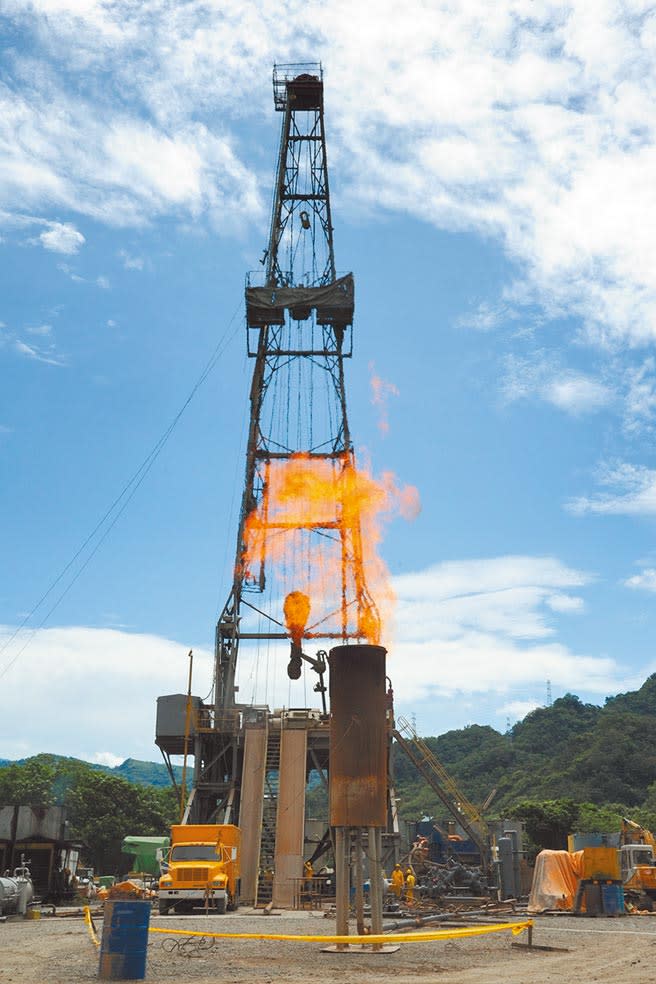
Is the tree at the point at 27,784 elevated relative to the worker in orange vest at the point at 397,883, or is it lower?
elevated

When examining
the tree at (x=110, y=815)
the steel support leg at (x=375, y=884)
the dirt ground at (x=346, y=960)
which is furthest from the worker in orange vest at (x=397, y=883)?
the tree at (x=110, y=815)

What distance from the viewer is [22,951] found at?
15953 mm

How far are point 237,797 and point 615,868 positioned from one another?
56.4 feet

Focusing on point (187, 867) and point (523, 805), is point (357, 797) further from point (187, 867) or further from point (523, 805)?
point (523, 805)

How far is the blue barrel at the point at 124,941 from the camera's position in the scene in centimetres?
1205

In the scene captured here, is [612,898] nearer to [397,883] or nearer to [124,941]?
[397,883]

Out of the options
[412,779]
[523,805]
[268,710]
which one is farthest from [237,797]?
[412,779]

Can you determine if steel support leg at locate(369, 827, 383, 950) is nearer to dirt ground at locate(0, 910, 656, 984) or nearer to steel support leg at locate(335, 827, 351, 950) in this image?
steel support leg at locate(335, 827, 351, 950)

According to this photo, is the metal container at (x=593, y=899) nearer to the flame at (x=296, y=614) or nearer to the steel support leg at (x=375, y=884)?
the steel support leg at (x=375, y=884)

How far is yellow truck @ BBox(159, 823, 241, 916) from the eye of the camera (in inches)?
1010

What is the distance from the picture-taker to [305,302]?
47719 millimetres

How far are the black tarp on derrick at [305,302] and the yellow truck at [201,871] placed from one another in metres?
27.9

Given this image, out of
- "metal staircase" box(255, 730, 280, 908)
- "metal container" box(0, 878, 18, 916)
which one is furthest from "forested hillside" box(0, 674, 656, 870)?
"metal container" box(0, 878, 18, 916)

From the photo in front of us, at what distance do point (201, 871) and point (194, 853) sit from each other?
0.65m
